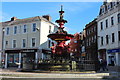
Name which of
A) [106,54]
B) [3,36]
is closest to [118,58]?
[106,54]

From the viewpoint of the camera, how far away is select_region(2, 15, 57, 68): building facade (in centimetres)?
3744

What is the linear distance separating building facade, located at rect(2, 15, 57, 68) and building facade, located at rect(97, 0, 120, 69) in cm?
1095

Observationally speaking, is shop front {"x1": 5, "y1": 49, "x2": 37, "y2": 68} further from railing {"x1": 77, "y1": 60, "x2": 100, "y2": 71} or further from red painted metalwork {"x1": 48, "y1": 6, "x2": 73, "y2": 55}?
railing {"x1": 77, "y1": 60, "x2": 100, "y2": 71}

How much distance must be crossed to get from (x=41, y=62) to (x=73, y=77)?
515 centimetres

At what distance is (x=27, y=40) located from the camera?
39.0 meters

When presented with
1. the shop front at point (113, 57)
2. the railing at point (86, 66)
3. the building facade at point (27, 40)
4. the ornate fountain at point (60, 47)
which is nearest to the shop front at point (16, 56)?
the building facade at point (27, 40)

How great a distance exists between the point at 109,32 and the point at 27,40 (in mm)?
17167

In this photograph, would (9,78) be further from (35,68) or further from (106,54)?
(106,54)

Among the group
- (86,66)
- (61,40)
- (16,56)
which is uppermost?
(61,40)

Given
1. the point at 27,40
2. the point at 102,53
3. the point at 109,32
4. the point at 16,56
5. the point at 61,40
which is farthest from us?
the point at 16,56

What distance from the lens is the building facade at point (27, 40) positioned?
37.4 m

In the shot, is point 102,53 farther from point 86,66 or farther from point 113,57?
point 86,66

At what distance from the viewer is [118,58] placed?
31.0 meters

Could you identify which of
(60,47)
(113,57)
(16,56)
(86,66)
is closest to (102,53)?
(113,57)
